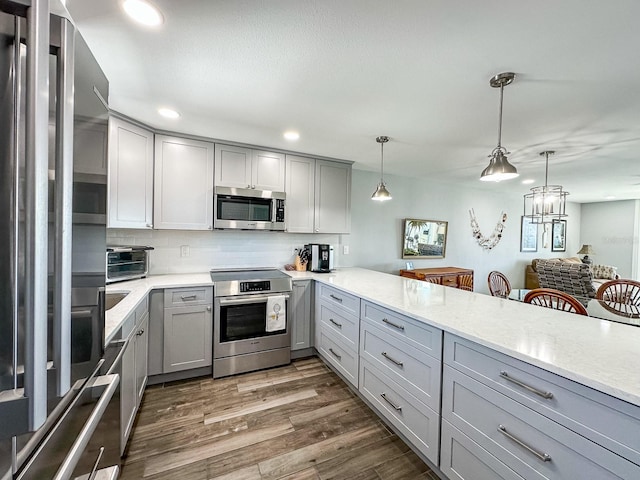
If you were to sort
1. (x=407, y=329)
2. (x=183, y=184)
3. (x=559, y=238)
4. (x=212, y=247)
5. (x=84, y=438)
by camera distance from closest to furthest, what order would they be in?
(x=84, y=438)
(x=407, y=329)
(x=183, y=184)
(x=212, y=247)
(x=559, y=238)

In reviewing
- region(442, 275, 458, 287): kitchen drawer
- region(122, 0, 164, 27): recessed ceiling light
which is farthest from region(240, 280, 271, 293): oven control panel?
region(442, 275, 458, 287): kitchen drawer

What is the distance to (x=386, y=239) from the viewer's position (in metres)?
4.31

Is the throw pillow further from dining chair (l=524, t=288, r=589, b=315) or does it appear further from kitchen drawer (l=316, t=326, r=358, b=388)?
kitchen drawer (l=316, t=326, r=358, b=388)

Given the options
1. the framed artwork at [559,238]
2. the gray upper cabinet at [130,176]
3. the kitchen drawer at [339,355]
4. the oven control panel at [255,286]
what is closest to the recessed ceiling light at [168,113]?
the gray upper cabinet at [130,176]

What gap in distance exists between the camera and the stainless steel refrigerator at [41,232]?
1.43 feet

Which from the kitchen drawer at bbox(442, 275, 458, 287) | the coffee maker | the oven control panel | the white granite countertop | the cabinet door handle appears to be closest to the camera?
the white granite countertop

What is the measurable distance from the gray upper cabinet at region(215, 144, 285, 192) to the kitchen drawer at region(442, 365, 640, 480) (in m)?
2.48

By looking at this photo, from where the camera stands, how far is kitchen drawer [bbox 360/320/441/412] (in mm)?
1538

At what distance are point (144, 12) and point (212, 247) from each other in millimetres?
2283

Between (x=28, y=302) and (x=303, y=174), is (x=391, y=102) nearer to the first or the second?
(x=303, y=174)

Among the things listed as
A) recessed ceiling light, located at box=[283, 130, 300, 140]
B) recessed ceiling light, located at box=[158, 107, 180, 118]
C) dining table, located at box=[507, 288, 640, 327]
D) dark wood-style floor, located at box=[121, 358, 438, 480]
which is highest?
recessed ceiling light, located at box=[158, 107, 180, 118]

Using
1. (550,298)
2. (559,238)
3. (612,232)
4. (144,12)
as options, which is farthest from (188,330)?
(612,232)

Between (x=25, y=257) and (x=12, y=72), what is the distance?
0.99 feet

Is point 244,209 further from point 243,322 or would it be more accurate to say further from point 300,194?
point 243,322
